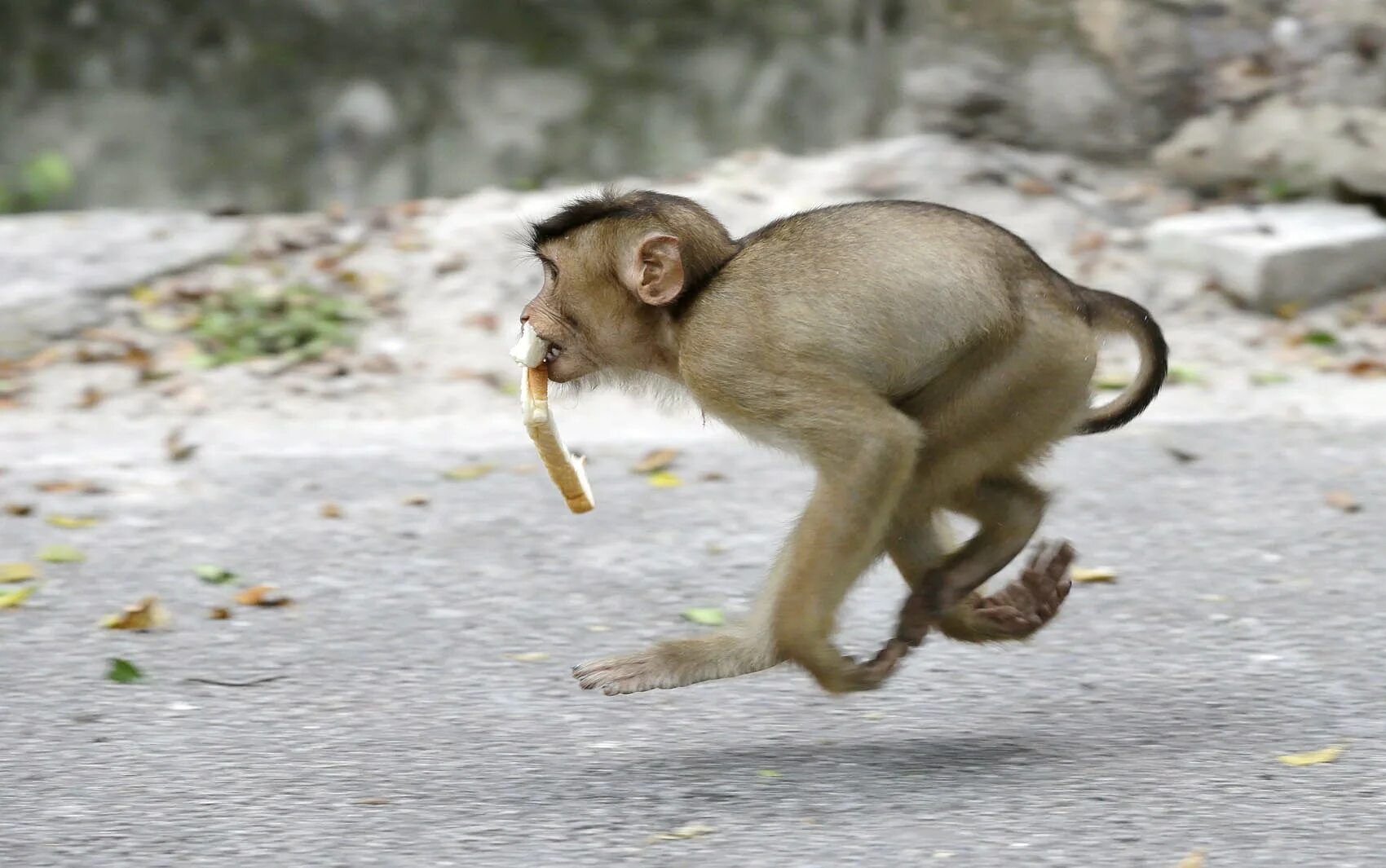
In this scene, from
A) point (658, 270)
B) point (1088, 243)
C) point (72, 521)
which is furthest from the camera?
point (1088, 243)

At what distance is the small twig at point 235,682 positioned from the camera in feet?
14.3

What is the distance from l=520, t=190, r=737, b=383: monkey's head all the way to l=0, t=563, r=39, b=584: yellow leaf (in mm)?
2030

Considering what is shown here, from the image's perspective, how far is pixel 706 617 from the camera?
4840 mm

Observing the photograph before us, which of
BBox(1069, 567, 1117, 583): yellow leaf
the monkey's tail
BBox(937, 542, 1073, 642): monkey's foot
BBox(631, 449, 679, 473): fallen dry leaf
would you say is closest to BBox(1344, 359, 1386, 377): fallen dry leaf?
BBox(1069, 567, 1117, 583): yellow leaf

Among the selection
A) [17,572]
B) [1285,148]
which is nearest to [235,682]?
[17,572]

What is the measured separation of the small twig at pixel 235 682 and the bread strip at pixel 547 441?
89 cm

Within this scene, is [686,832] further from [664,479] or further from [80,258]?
[80,258]

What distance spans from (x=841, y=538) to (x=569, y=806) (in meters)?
0.75

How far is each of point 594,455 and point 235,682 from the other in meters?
2.37

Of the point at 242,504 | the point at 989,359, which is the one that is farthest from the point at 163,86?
the point at 989,359

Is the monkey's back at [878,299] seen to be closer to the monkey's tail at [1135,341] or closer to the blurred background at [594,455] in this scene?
the monkey's tail at [1135,341]

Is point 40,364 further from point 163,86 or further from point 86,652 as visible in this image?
point 86,652

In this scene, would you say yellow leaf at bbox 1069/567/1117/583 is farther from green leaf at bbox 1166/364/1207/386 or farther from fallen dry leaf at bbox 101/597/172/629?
fallen dry leaf at bbox 101/597/172/629

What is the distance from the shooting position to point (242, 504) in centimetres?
595
